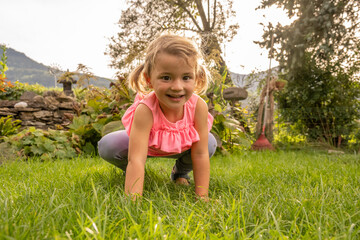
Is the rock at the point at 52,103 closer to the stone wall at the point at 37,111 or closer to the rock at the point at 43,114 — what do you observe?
the stone wall at the point at 37,111

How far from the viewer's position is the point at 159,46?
1.39m

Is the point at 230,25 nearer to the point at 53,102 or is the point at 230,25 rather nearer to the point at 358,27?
the point at 358,27

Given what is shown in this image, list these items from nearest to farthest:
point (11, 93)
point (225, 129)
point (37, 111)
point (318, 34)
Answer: point (225, 129)
point (318, 34)
point (37, 111)
point (11, 93)

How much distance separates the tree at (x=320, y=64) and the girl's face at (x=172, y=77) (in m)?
4.43

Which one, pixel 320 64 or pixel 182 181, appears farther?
pixel 320 64

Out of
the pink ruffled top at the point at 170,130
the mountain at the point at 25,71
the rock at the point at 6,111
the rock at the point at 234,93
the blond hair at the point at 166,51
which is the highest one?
the mountain at the point at 25,71

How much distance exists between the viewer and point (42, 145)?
10.2ft

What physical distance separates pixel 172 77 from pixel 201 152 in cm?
51

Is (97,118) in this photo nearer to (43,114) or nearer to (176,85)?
(176,85)

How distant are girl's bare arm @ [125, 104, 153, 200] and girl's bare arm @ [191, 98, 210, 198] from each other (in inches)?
12.4

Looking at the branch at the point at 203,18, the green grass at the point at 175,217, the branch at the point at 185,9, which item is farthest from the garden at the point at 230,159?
the branch at the point at 185,9

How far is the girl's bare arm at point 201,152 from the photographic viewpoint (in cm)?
155

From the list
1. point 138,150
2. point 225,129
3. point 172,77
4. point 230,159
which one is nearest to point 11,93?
point 225,129

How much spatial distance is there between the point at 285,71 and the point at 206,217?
215 inches
